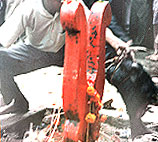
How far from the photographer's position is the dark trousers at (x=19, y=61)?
4.59 feet

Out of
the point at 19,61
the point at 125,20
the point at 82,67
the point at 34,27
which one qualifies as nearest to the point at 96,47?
the point at 82,67

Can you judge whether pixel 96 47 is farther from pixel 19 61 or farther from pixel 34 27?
pixel 19 61

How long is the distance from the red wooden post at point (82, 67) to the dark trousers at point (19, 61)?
0.57 m

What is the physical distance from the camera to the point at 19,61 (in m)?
1.42

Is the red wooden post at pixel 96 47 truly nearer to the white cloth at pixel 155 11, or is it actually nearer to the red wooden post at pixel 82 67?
the red wooden post at pixel 82 67

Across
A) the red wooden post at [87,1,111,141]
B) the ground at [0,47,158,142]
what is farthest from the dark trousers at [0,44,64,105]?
the red wooden post at [87,1,111,141]

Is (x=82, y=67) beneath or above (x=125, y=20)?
beneath

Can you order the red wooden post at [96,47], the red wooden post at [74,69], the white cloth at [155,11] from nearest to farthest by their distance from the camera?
the red wooden post at [74,69] → the red wooden post at [96,47] → the white cloth at [155,11]

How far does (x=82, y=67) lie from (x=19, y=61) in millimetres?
783

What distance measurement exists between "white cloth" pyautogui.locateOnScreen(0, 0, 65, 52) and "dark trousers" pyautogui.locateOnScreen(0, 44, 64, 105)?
0.04 metres

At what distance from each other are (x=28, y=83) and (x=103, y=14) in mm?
844

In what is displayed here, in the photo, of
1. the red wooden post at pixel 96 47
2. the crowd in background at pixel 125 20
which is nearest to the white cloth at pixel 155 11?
the crowd in background at pixel 125 20

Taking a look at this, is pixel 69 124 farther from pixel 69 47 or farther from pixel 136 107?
pixel 136 107

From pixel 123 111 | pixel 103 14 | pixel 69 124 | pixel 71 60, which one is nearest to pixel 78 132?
pixel 69 124
